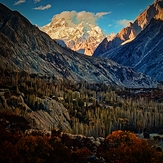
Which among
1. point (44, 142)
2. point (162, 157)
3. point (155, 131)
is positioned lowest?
point (155, 131)

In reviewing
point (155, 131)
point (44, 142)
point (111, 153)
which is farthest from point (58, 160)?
point (155, 131)

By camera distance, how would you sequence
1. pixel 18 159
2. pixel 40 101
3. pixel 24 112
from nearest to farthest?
pixel 18 159, pixel 24 112, pixel 40 101

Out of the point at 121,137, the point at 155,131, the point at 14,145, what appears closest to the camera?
the point at 14,145

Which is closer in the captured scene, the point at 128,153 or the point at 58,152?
the point at 58,152

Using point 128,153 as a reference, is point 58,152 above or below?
above

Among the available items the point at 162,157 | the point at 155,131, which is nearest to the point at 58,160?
the point at 162,157

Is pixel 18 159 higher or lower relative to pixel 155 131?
higher

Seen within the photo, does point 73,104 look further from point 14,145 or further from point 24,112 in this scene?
point 14,145

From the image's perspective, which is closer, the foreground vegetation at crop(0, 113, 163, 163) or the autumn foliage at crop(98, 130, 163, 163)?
the foreground vegetation at crop(0, 113, 163, 163)

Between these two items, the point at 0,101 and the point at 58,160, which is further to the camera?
the point at 0,101

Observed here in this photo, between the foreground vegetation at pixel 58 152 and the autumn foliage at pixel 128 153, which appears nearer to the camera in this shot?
the foreground vegetation at pixel 58 152
